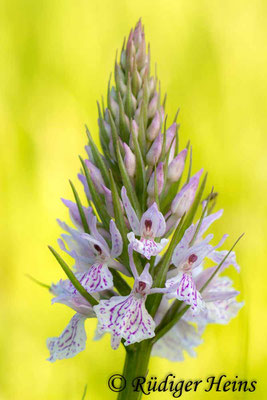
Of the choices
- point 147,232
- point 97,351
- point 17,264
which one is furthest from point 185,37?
point 147,232

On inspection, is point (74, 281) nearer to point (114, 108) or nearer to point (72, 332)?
point (72, 332)

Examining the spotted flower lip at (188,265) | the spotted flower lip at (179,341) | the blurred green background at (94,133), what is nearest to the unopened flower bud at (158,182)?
the spotted flower lip at (188,265)

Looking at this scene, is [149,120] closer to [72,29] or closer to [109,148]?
[109,148]

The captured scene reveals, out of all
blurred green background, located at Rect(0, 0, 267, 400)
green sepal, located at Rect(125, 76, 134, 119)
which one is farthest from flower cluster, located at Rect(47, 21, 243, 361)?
blurred green background, located at Rect(0, 0, 267, 400)

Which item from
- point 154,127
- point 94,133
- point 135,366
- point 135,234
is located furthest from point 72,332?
point 94,133

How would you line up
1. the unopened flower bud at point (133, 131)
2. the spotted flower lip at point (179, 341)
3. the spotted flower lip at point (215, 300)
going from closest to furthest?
the unopened flower bud at point (133, 131)
the spotted flower lip at point (215, 300)
the spotted flower lip at point (179, 341)

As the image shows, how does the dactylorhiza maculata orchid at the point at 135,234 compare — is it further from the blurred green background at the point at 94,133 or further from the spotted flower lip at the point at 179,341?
the blurred green background at the point at 94,133
